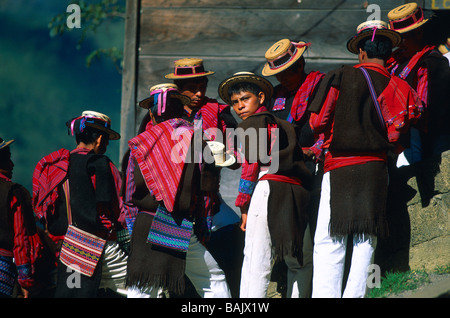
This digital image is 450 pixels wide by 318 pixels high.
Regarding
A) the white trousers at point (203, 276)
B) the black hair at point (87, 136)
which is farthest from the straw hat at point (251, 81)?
the white trousers at point (203, 276)

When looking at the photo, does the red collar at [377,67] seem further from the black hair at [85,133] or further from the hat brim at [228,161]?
the black hair at [85,133]

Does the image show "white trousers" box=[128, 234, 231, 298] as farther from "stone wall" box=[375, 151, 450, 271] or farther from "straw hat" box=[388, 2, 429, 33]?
"straw hat" box=[388, 2, 429, 33]

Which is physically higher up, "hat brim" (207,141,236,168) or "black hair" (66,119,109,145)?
"black hair" (66,119,109,145)

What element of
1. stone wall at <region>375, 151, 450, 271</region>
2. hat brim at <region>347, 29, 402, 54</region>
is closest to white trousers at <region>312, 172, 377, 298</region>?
stone wall at <region>375, 151, 450, 271</region>

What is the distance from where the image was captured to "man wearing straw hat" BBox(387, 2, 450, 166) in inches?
196

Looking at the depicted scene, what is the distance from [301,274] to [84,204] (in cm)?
165

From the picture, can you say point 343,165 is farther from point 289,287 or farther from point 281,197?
point 289,287

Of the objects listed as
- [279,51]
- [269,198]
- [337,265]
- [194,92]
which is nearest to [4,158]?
[194,92]

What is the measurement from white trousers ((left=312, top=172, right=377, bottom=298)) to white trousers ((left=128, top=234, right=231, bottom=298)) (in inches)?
25.7

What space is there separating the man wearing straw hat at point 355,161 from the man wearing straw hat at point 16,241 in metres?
2.16

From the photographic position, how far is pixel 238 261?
17.6 ft

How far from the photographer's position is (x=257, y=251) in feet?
14.5
